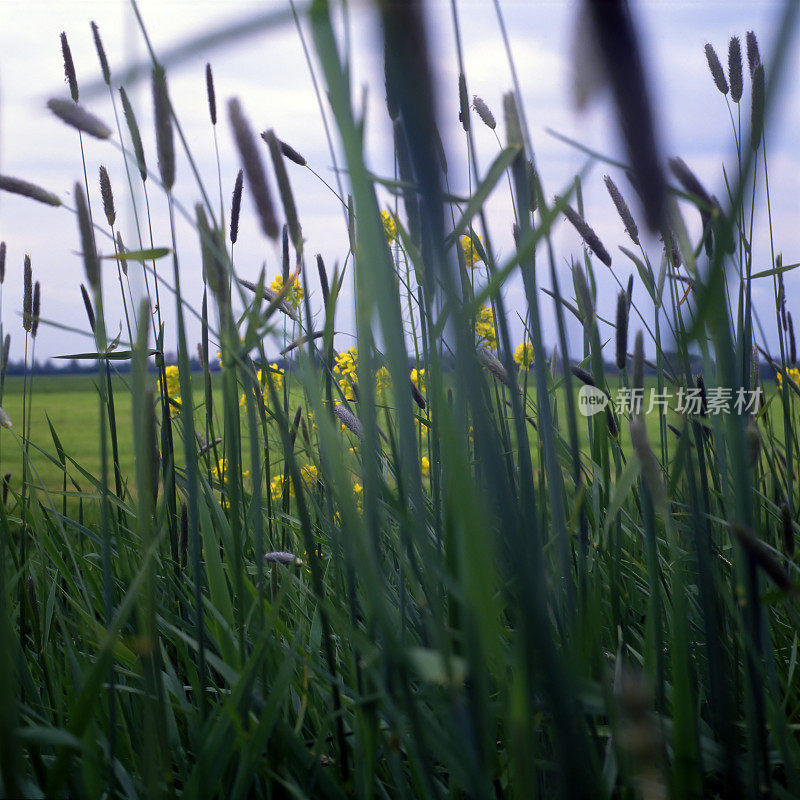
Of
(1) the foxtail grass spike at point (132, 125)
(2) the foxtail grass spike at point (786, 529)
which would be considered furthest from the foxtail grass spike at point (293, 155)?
(2) the foxtail grass spike at point (786, 529)

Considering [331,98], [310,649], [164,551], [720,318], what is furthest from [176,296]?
[164,551]

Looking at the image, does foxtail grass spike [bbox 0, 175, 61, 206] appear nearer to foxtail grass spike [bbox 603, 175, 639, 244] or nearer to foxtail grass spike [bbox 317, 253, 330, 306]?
foxtail grass spike [bbox 317, 253, 330, 306]

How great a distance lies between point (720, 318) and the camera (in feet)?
1.01

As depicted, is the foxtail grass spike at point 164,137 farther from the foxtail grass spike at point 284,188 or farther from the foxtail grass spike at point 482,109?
the foxtail grass spike at point 482,109

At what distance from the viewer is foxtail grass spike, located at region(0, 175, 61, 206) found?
507 millimetres

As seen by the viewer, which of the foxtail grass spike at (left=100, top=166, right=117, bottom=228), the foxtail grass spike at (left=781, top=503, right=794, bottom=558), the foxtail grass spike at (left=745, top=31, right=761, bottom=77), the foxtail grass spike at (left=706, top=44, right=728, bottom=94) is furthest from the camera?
the foxtail grass spike at (left=706, top=44, right=728, bottom=94)

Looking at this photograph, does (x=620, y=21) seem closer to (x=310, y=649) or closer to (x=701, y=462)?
(x=701, y=462)

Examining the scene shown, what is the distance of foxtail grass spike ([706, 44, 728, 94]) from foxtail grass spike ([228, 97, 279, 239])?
94cm

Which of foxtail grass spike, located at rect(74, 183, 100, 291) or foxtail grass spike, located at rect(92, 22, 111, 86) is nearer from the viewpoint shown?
foxtail grass spike, located at rect(74, 183, 100, 291)

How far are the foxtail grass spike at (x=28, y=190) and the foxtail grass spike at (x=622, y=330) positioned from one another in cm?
46

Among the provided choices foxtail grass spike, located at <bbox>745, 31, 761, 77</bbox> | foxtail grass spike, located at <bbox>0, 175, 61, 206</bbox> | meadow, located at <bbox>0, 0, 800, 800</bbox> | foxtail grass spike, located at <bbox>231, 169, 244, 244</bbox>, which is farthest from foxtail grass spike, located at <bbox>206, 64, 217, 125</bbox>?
foxtail grass spike, located at <bbox>745, 31, 761, 77</bbox>

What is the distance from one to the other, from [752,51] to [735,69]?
0.18ft

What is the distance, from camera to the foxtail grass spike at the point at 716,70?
1.06 meters

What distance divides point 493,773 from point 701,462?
0.30m
